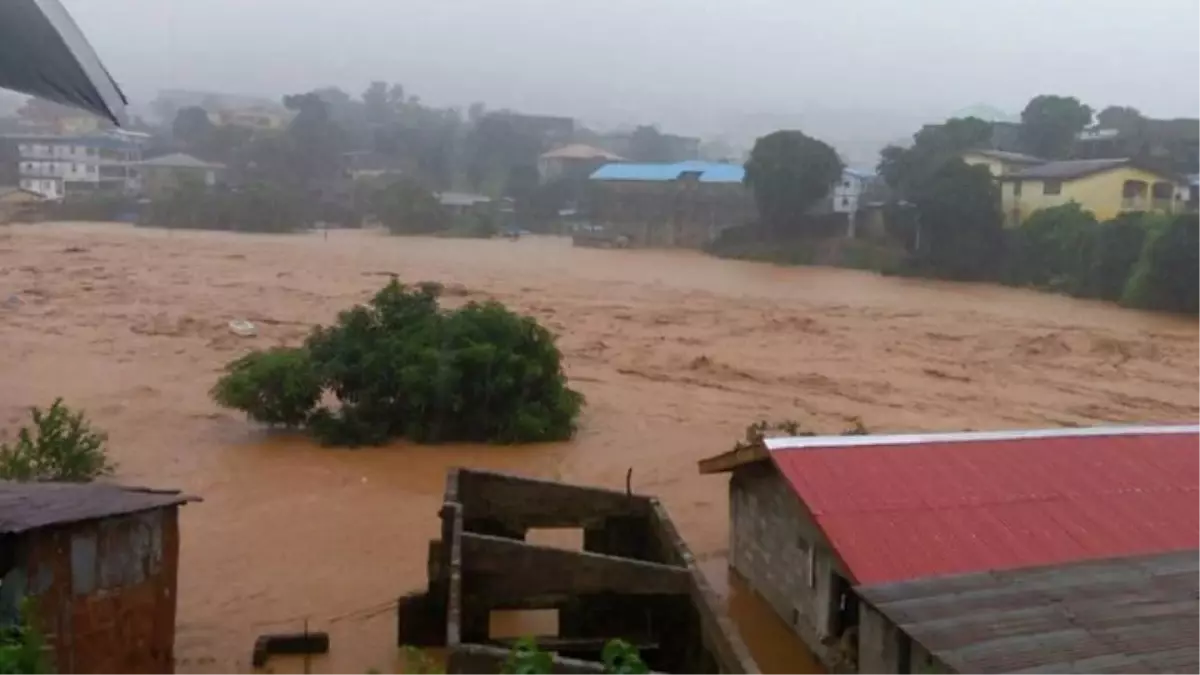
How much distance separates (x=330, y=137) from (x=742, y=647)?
199 feet

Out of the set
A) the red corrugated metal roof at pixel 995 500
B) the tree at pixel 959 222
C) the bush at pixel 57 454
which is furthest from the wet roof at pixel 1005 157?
the bush at pixel 57 454

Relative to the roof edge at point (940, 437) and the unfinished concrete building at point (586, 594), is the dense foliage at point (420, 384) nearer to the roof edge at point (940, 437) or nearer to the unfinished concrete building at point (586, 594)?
the roof edge at point (940, 437)

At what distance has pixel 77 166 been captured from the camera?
2317 inches

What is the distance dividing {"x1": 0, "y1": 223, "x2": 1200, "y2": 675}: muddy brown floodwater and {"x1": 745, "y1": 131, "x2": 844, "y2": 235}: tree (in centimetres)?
336

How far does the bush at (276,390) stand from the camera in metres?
16.0

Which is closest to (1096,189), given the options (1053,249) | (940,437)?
(1053,249)

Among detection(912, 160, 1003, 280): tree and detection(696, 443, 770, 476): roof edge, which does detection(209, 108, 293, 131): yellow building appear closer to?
detection(912, 160, 1003, 280): tree

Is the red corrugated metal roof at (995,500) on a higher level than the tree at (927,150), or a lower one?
lower

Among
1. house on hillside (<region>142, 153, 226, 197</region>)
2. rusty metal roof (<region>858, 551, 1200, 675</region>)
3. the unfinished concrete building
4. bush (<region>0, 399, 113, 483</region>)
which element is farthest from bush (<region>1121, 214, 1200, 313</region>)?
house on hillside (<region>142, 153, 226, 197</region>)

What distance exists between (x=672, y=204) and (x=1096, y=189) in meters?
15.5

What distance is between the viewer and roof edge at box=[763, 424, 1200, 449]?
8492 mm

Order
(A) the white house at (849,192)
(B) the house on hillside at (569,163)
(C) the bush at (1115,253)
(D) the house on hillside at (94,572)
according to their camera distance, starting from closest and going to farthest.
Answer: (D) the house on hillside at (94,572) → (C) the bush at (1115,253) → (A) the white house at (849,192) → (B) the house on hillside at (569,163)

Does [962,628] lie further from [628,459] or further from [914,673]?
[628,459]

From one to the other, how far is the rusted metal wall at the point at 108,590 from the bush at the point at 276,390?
9.83 meters
